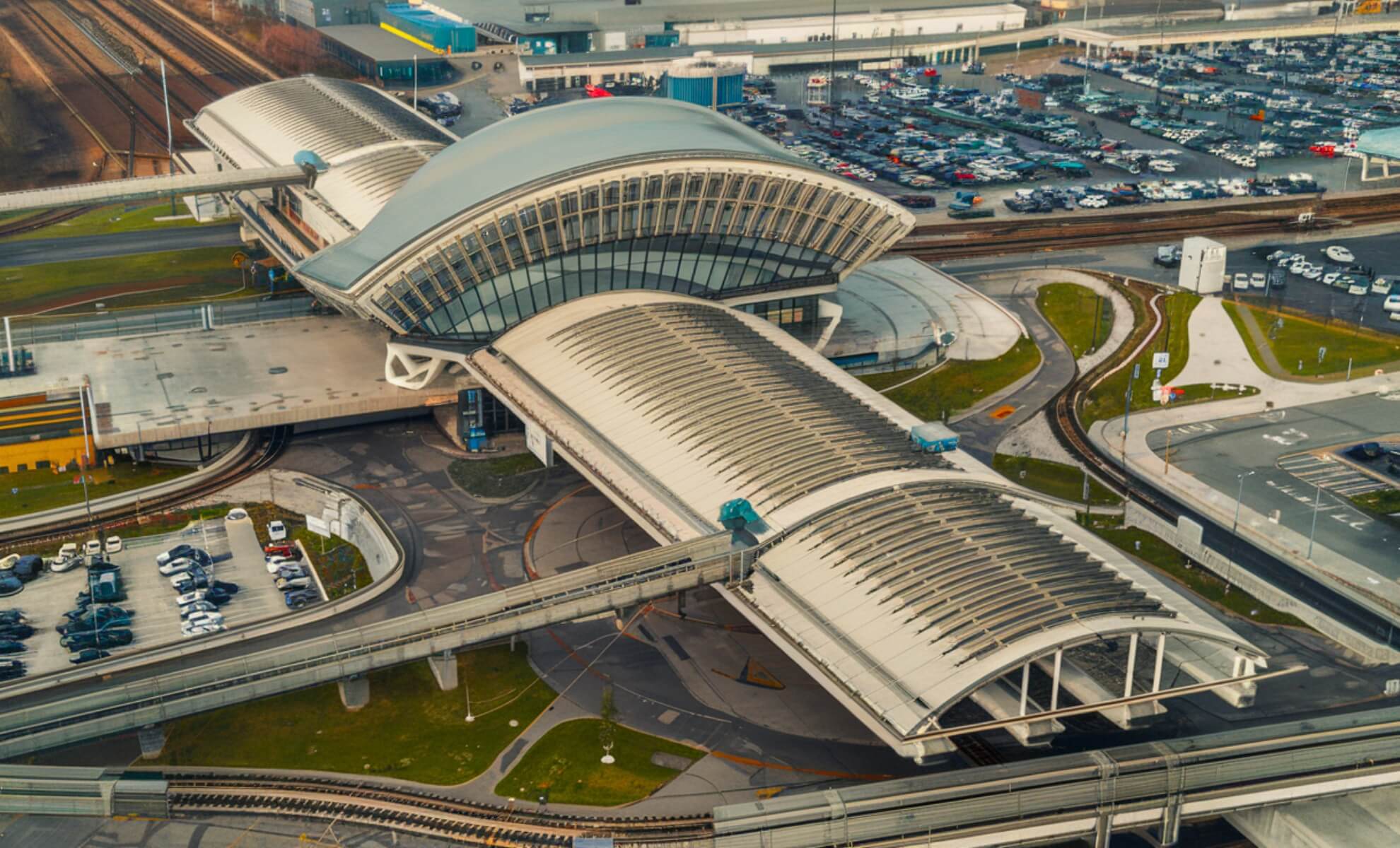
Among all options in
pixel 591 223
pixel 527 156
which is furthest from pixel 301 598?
pixel 527 156

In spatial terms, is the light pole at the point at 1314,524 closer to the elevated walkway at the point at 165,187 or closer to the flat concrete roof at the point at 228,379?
the flat concrete roof at the point at 228,379

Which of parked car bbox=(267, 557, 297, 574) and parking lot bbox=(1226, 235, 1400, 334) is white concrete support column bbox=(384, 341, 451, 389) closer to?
parked car bbox=(267, 557, 297, 574)

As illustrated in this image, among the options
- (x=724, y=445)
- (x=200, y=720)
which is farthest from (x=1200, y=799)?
(x=200, y=720)

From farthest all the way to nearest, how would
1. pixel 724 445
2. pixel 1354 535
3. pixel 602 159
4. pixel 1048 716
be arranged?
1. pixel 602 159
2. pixel 1354 535
3. pixel 724 445
4. pixel 1048 716

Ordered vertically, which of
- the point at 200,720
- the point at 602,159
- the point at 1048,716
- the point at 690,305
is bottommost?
the point at 200,720

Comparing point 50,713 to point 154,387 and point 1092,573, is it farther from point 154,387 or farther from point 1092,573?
point 1092,573

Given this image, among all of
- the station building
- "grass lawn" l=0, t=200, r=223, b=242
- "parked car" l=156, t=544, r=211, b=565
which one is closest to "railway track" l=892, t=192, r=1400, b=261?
the station building

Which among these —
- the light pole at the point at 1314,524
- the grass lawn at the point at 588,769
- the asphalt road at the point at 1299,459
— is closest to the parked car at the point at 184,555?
the grass lawn at the point at 588,769

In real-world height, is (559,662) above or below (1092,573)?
below
